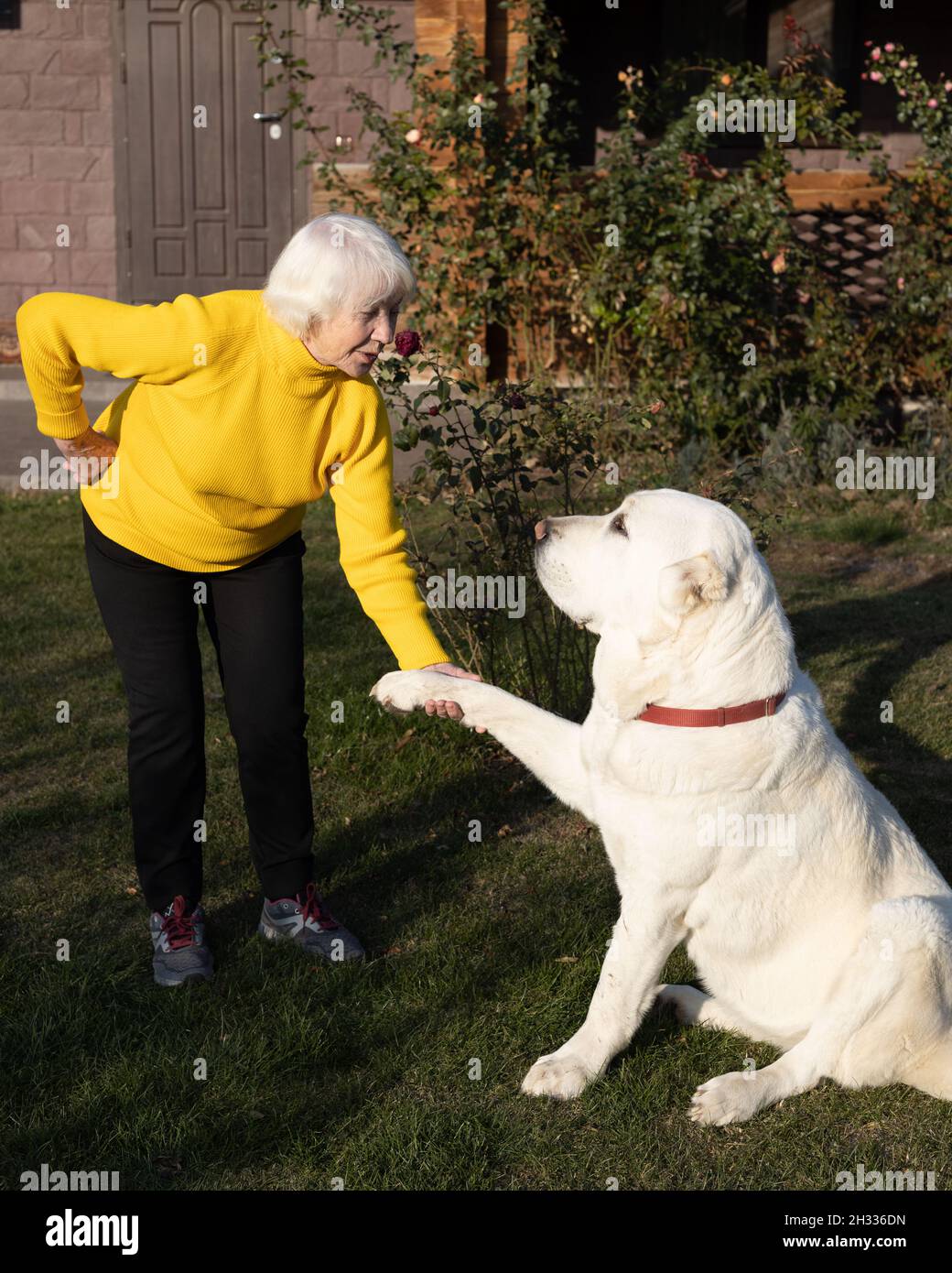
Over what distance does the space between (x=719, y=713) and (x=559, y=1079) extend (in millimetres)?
939

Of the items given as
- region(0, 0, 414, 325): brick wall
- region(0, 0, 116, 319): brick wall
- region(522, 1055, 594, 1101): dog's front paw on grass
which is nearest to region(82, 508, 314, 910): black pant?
region(522, 1055, 594, 1101): dog's front paw on grass

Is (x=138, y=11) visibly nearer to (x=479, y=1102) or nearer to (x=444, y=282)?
(x=444, y=282)

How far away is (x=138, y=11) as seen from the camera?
10859mm

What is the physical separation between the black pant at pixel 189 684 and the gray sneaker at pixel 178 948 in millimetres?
43

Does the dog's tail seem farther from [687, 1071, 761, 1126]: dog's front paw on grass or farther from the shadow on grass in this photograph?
the shadow on grass

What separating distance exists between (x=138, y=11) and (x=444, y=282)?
Answer: 15.1 feet

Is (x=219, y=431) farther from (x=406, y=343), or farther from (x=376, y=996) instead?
(x=376, y=996)

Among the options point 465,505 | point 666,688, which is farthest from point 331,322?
point 465,505

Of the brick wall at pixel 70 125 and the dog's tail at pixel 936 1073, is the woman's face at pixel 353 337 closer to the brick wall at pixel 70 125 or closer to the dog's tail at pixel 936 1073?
the dog's tail at pixel 936 1073

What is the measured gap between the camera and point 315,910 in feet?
11.5

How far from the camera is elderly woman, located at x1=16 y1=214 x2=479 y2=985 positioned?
9.74 feet

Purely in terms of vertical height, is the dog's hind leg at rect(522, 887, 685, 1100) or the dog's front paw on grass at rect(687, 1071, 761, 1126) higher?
the dog's hind leg at rect(522, 887, 685, 1100)
